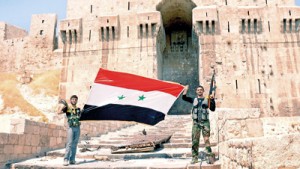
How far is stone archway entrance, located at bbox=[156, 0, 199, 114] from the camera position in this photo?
869 inches

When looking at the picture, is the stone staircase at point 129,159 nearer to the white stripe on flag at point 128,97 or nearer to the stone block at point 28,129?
the stone block at point 28,129

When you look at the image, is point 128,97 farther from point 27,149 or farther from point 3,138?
point 27,149

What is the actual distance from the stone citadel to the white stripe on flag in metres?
13.4

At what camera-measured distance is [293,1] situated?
20094 millimetres

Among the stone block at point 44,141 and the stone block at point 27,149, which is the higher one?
the stone block at point 44,141

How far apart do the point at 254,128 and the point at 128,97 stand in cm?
251

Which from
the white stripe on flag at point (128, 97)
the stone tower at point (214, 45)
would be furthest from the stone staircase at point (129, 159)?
the stone tower at point (214, 45)

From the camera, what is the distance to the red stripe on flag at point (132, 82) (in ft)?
17.8

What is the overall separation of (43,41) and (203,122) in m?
24.6

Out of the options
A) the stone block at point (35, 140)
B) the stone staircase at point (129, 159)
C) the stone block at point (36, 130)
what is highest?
the stone block at point (36, 130)

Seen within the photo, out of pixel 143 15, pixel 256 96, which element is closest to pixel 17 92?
pixel 143 15

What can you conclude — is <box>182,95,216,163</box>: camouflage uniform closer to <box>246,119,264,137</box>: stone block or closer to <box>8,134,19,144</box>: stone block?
<box>246,119,264,137</box>: stone block

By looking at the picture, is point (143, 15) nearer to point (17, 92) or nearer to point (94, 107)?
point (17, 92)

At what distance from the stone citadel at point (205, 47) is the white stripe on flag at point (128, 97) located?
13.4 m
